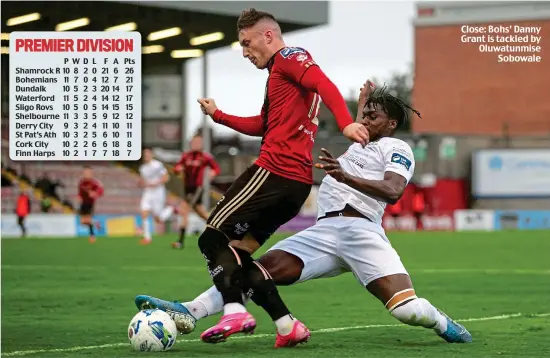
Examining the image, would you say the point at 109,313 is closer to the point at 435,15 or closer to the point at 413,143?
the point at 413,143

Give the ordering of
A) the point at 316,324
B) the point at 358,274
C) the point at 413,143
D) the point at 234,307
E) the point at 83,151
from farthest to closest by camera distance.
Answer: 1. the point at 413,143
2. the point at 316,324
3. the point at 358,274
4. the point at 234,307
5. the point at 83,151

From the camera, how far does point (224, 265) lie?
707cm

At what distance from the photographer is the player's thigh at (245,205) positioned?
23.2 feet

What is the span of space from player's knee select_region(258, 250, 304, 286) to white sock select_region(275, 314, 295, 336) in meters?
0.42

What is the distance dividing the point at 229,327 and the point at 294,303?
4145 mm

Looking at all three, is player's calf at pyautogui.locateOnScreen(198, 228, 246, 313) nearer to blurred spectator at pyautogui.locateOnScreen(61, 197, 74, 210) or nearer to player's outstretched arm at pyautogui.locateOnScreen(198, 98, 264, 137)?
player's outstretched arm at pyautogui.locateOnScreen(198, 98, 264, 137)

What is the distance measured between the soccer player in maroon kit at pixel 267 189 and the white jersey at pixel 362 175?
496mm

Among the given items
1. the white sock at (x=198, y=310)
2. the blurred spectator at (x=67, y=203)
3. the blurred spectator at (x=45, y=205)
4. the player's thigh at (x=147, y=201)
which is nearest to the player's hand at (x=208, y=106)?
the white sock at (x=198, y=310)

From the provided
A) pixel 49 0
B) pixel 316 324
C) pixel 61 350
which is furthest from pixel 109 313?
pixel 49 0

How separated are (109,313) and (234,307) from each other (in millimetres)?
3083

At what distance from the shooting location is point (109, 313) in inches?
389

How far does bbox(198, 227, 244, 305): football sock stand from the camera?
7.08 meters

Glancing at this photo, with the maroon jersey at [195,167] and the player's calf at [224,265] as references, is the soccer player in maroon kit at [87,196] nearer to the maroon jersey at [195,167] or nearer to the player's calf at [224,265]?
the maroon jersey at [195,167]

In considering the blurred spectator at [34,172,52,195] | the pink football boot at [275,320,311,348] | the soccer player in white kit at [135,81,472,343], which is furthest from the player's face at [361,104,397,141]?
the blurred spectator at [34,172,52,195]
